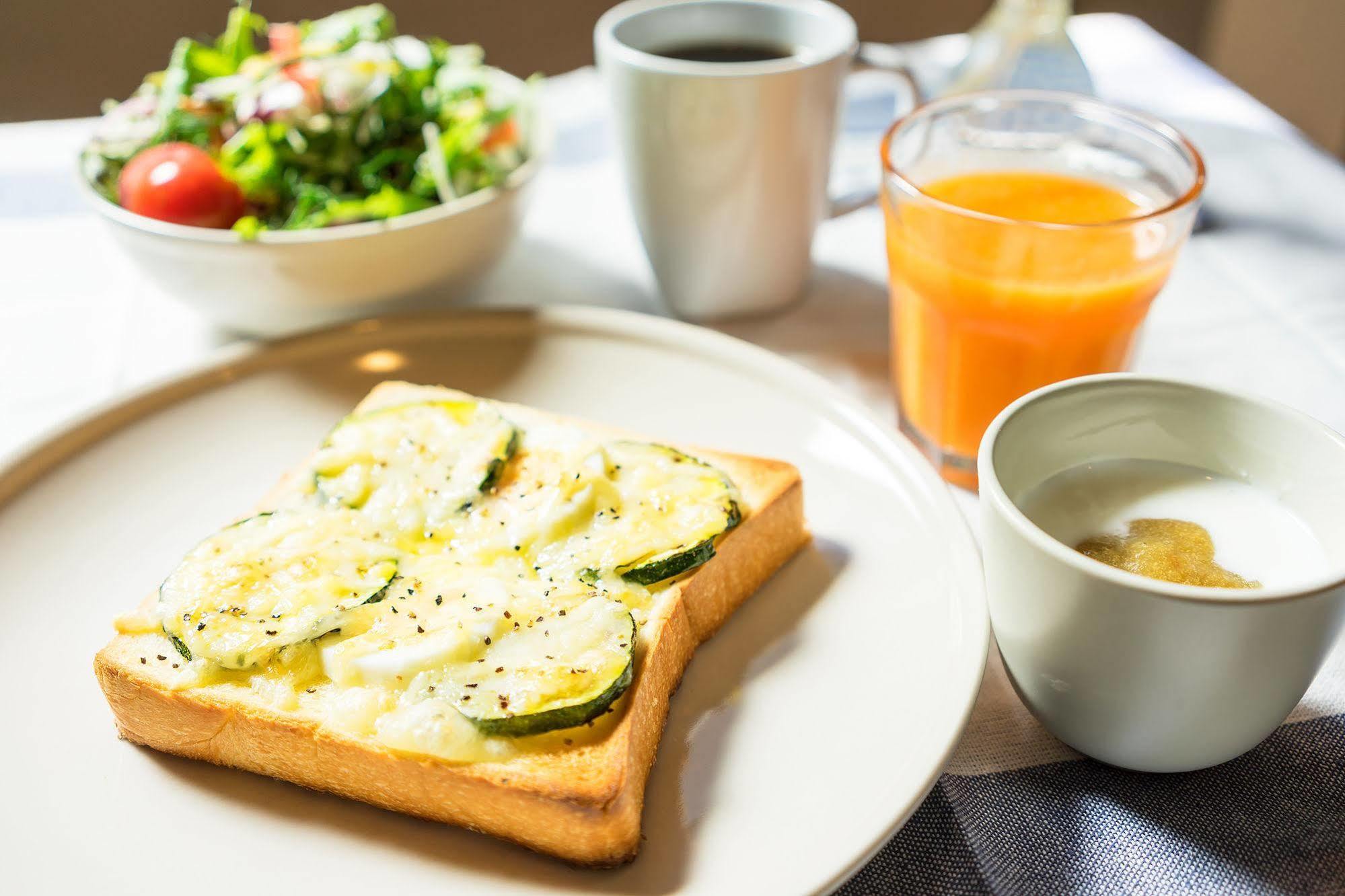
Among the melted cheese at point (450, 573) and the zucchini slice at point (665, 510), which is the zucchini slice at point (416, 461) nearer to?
the melted cheese at point (450, 573)

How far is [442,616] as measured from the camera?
140 cm

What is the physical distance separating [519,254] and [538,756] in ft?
5.24

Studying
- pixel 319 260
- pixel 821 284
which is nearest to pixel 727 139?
pixel 821 284

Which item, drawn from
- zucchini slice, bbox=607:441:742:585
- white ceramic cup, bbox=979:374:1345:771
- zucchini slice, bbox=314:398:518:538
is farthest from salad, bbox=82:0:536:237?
white ceramic cup, bbox=979:374:1345:771

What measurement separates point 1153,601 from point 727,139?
4.28 feet

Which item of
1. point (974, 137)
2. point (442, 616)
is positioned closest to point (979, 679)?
point (442, 616)

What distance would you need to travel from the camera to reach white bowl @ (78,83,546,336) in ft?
6.48

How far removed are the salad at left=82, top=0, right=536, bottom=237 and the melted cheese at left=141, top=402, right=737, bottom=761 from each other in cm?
72

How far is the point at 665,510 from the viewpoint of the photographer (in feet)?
5.12

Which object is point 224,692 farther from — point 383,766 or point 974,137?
point 974,137

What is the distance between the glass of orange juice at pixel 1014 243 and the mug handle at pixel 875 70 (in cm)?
31

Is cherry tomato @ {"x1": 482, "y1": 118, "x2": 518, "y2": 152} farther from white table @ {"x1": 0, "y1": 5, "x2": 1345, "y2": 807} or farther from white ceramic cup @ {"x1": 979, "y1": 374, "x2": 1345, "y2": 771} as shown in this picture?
white ceramic cup @ {"x1": 979, "y1": 374, "x2": 1345, "y2": 771}

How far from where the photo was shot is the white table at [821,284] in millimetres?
2176

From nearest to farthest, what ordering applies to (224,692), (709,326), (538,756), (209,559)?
(538,756)
(224,692)
(209,559)
(709,326)
